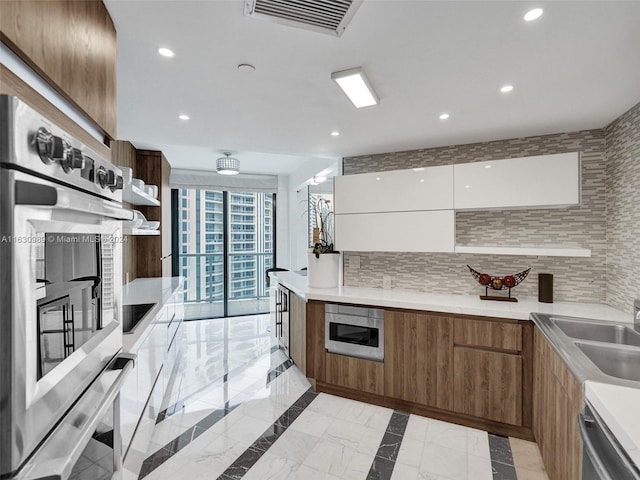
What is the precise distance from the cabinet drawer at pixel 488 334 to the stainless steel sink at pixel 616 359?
0.60 metres

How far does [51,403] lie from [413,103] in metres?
2.32

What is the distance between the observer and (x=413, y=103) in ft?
7.44

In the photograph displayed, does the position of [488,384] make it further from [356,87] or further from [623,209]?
[356,87]

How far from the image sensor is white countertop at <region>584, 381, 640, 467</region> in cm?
94

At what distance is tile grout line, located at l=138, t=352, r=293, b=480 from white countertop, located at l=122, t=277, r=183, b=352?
85 cm

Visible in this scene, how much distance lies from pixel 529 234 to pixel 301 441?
8.01 feet

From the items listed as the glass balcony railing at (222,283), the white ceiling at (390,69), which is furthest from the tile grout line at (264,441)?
the glass balcony railing at (222,283)

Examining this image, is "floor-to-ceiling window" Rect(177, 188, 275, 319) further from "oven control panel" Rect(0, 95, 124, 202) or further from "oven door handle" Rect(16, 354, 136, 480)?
"oven control panel" Rect(0, 95, 124, 202)

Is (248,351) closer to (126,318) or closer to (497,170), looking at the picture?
(126,318)

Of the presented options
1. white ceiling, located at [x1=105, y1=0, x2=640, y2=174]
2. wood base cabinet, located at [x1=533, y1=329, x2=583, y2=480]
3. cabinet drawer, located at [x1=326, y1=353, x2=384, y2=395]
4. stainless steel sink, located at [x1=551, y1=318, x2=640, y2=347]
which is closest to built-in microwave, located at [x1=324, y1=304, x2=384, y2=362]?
cabinet drawer, located at [x1=326, y1=353, x2=384, y2=395]

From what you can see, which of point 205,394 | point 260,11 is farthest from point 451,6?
point 205,394

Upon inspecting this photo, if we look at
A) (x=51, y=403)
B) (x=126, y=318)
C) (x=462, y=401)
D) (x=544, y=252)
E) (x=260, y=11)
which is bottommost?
(x=462, y=401)

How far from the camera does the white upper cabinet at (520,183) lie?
2490 millimetres

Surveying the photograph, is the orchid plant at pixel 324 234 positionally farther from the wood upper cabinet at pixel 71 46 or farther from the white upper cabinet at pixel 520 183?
the wood upper cabinet at pixel 71 46
